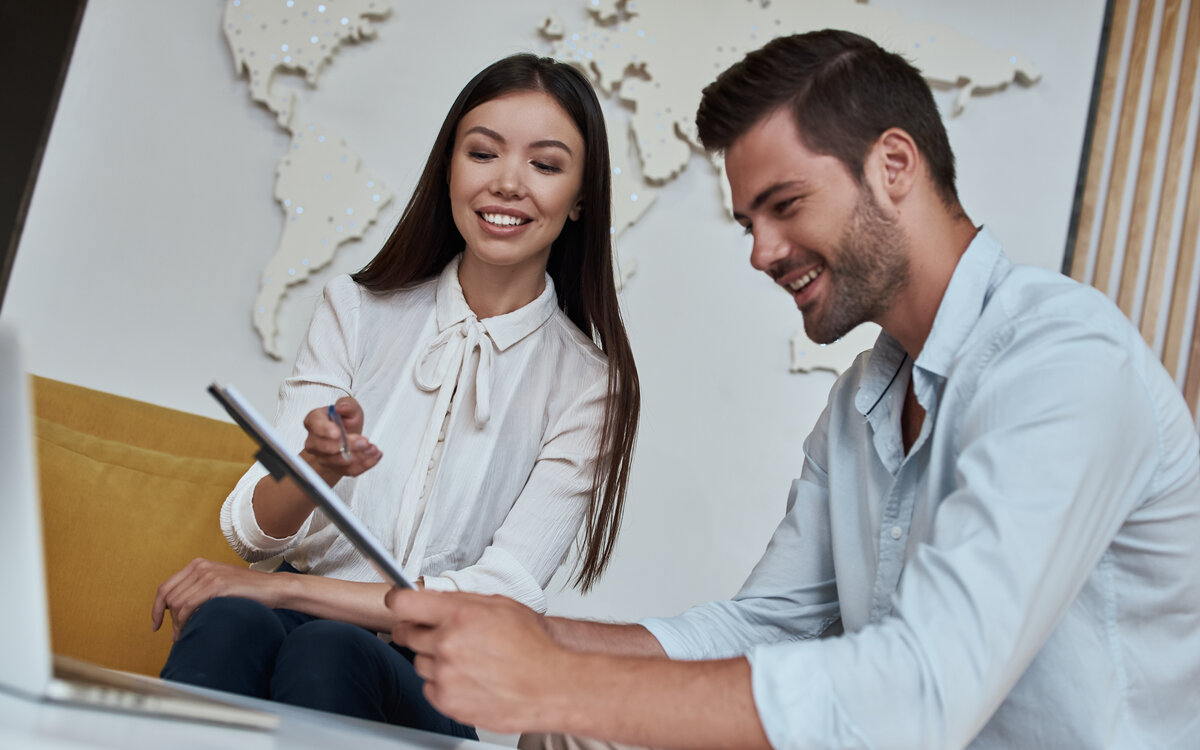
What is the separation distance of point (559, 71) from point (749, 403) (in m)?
1.26

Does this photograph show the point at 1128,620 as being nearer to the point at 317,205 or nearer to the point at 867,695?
the point at 867,695

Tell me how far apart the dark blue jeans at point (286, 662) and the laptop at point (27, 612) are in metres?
0.38

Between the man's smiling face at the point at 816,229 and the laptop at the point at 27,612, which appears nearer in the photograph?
the laptop at the point at 27,612

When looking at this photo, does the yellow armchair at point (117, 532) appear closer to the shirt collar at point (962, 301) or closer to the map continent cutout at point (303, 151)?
the map continent cutout at point (303, 151)

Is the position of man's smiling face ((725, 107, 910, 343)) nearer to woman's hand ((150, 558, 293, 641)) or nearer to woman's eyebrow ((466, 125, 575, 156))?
woman's eyebrow ((466, 125, 575, 156))

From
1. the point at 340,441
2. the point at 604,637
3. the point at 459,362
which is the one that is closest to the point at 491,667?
the point at 604,637

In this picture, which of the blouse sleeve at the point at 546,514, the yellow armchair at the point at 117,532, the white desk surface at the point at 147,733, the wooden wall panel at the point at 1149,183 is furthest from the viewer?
the wooden wall panel at the point at 1149,183

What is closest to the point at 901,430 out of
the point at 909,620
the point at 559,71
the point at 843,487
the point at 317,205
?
the point at 843,487

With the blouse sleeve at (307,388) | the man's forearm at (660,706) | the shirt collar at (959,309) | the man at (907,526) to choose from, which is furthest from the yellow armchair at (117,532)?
the shirt collar at (959,309)

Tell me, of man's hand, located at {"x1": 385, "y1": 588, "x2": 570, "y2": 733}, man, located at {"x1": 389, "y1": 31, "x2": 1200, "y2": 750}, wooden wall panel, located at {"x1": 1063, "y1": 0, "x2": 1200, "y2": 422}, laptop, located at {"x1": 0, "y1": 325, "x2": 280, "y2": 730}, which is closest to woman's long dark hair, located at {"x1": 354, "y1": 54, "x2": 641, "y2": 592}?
man, located at {"x1": 389, "y1": 31, "x2": 1200, "y2": 750}

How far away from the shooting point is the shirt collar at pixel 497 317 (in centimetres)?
171

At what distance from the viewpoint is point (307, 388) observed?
1.64 metres

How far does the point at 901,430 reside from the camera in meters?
1.32

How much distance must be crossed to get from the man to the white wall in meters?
1.23
